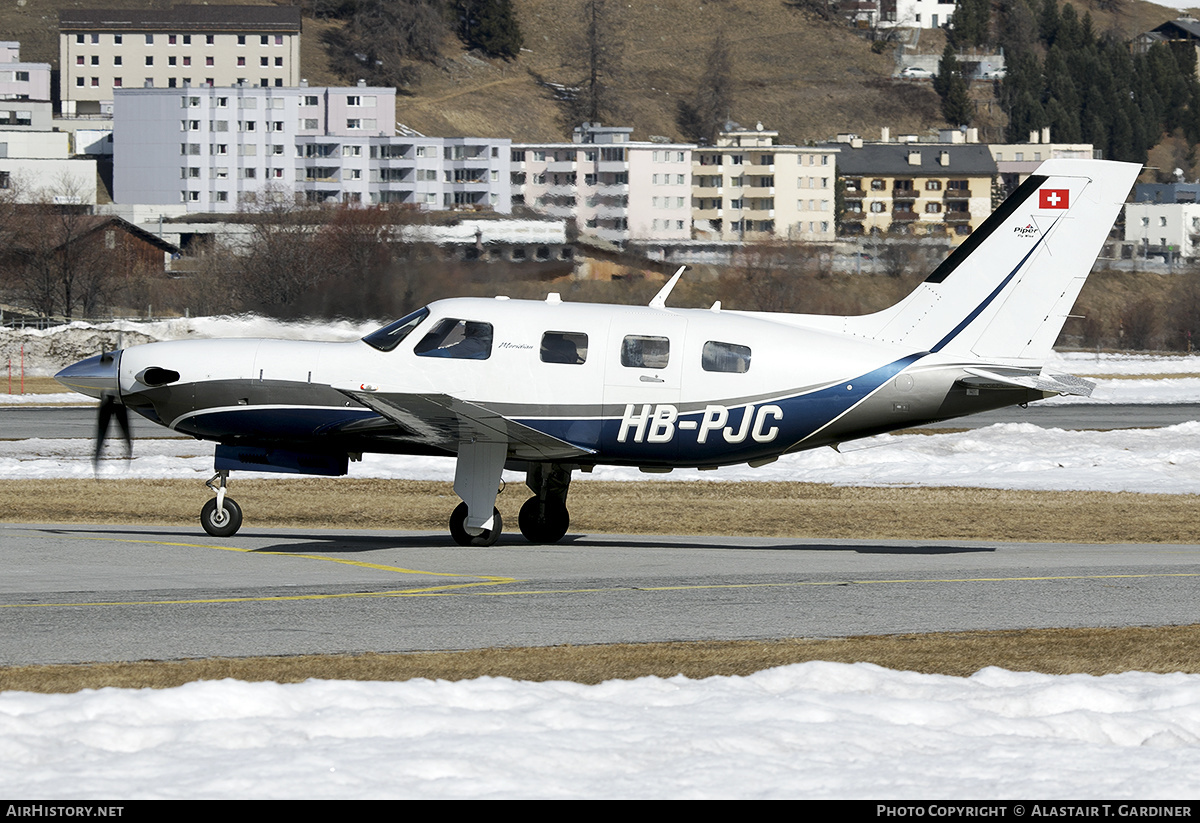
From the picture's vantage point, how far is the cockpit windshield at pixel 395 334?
19.0m

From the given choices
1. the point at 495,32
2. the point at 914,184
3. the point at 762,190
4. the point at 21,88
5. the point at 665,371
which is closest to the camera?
the point at 665,371

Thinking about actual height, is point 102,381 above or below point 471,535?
above

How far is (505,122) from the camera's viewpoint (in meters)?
173

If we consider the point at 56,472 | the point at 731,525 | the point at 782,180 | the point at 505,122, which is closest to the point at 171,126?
the point at 505,122

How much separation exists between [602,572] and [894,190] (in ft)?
519

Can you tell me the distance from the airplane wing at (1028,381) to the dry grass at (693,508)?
4.25 metres

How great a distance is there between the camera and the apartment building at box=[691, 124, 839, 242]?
153m

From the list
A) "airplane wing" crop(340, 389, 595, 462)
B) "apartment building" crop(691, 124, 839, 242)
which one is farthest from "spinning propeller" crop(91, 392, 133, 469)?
"apartment building" crop(691, 124, 839, 242)

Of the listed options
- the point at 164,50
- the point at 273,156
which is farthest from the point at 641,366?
the point at 164,50

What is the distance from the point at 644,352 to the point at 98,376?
7199 millimetres

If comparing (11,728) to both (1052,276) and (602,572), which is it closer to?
(602,572)

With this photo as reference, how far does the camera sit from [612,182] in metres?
143

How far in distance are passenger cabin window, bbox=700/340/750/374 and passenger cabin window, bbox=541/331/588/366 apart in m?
1.52

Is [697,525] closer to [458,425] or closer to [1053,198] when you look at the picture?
[458,425]
